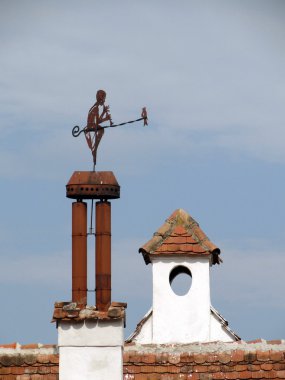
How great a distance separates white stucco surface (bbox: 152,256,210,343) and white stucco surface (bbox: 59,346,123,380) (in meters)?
7.38

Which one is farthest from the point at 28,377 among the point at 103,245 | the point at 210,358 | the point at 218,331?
the point at 218,331

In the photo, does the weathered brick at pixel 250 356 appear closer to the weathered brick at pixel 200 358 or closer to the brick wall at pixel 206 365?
the brick wall at pixel 206 365

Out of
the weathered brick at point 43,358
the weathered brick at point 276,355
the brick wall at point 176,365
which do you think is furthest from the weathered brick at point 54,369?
the weathered brick at point 276,355

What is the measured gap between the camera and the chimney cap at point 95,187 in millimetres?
37500

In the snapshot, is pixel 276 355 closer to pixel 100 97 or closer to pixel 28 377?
pixel 28 377

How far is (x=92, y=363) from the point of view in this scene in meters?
35.0

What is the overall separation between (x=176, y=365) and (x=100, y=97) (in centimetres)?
501

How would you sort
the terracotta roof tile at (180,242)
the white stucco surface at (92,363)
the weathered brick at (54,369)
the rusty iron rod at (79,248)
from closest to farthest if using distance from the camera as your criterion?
the white stucco surface at (92,363), the rusty iron rod at (79,248), the weathered brick at (54,369), the terracotta roof tile at (180,242)

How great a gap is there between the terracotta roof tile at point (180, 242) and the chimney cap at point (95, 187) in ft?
15.4

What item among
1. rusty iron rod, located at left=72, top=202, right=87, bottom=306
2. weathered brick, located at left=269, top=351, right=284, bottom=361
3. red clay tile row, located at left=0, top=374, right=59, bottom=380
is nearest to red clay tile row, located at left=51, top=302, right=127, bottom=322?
rusty iron rod, located at left=72, top=202, right=87, bottom=306

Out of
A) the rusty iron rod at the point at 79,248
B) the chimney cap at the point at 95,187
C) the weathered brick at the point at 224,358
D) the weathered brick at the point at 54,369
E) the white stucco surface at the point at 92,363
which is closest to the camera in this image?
the white stucco surface at the point at 92,363

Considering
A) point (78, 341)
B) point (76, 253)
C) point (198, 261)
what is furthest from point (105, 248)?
point (198, 261)

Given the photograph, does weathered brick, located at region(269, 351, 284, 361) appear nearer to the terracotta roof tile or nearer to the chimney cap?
the chimney cap

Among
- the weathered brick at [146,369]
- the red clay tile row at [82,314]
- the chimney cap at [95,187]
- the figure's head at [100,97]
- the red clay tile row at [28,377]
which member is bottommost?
the red clay tile row at [28,377]
